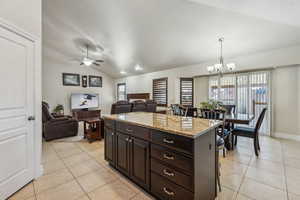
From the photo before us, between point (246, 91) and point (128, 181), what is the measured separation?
15.2 ft

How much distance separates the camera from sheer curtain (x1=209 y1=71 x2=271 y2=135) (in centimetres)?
439

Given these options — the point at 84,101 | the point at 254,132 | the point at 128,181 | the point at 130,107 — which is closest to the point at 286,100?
the point at 254,132

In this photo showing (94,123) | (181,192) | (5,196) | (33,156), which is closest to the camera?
(181,192)

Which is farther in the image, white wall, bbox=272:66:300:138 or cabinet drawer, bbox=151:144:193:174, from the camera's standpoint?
white wall, bbox=272:66:300:138

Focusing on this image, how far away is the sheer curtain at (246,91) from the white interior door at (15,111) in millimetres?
4811

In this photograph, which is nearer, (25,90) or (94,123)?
(25,90)

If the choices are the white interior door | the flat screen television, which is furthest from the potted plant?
the white interior door

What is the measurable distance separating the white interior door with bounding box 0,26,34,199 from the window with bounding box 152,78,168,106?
202 inches

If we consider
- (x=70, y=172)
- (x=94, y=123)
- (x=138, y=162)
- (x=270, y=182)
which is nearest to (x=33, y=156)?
(x=70, y=172)

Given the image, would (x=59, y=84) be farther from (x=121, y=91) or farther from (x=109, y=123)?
(x=109, y=123)

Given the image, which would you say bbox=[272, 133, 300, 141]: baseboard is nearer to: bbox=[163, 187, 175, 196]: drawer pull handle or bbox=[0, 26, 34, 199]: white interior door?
bbox=[163, 187, 175, 196]: drawer pull handle

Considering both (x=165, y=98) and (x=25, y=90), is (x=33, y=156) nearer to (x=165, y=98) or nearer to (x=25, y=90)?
(x=25, y=90)

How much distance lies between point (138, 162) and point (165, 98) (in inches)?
193

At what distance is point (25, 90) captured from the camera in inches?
79.6
